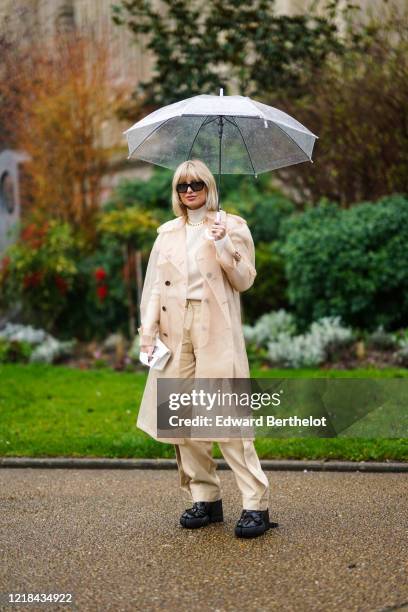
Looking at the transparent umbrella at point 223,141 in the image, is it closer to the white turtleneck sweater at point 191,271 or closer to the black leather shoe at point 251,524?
the white turtleneck sweater at point 191,271

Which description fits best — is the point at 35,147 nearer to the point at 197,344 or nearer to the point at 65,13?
the point at 65,13

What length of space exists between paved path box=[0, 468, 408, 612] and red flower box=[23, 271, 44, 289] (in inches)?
242

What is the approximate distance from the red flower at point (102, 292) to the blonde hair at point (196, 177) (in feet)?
23.7

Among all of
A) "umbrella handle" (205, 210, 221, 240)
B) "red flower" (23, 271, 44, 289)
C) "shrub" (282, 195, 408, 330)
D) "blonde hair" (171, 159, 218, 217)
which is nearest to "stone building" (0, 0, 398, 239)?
"red flower" (23, 271, 44, 289)

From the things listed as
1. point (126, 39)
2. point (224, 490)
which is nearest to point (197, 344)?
point (224, 490)

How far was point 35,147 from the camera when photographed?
46.1ft

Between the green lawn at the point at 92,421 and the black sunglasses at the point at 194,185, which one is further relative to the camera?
the green lawn at the point at 92,421

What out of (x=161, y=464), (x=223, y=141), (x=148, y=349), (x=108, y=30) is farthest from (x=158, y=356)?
(x=108, y=30)

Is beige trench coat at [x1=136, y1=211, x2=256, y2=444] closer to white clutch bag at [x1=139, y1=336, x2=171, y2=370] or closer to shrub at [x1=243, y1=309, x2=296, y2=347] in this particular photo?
white clutch bag at [x1=139, y1=336, x2=171, y2=370]

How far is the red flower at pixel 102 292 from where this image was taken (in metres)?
12.0

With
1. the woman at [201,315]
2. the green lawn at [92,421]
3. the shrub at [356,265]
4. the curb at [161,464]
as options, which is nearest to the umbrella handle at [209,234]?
the woman at [201,315]

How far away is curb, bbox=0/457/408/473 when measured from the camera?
20.2 ft

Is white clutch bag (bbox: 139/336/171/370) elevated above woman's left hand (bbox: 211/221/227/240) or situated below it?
below

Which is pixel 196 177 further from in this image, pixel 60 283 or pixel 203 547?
pixel 60 283
